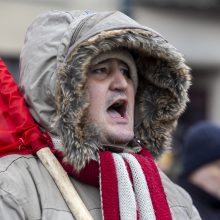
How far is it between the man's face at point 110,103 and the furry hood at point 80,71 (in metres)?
0.05

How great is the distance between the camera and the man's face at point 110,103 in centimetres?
325

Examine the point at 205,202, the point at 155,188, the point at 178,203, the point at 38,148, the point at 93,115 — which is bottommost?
the point at 205,202

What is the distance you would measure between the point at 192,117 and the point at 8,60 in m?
3.24

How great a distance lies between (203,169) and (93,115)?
2.06m

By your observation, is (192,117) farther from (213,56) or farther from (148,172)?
(148,172)

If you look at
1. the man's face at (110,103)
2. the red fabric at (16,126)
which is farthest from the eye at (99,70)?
the red fabric at (16,126)

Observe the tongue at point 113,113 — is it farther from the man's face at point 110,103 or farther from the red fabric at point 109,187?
the red fabric at point 109,187

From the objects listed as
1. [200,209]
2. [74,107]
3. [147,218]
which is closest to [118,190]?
[147,218]

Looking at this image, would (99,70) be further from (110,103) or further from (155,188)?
(155,188)

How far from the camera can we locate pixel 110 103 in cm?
329

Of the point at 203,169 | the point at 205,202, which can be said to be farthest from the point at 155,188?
the point at 203,169

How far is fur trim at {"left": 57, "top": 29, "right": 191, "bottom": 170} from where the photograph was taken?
3.15 m

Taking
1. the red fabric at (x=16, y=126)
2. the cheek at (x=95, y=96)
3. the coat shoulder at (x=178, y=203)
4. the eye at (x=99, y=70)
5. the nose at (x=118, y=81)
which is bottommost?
the coat shoulder at (x=178, y=203)

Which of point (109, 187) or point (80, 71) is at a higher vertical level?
point (80, 71)
